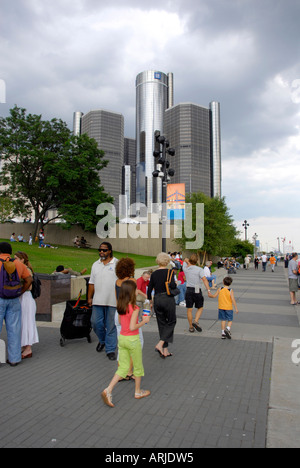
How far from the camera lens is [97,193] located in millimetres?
38375

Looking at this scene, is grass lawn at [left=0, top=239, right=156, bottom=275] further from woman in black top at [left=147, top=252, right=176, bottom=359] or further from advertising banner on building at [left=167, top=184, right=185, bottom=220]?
woman in black top at [left=147, top=252, right=176, bottom=359]

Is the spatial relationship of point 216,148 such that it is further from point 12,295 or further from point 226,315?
point 12,295

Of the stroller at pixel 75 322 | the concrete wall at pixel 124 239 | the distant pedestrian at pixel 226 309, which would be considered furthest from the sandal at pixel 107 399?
the concrete wall at pixel 124 239

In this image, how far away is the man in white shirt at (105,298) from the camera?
554 cm

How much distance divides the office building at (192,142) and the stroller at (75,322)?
15947cm

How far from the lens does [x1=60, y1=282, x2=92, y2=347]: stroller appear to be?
6.28 meters

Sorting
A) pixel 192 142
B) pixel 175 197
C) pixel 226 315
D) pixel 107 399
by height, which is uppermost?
pixel 192 142

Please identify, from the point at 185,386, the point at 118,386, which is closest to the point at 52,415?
the point at 118,386

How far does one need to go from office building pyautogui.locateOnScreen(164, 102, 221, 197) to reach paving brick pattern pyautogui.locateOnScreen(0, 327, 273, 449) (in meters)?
160

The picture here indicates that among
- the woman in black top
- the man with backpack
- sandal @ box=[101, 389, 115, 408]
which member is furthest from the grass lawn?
sandal @ box=[101, 389, 115, 408]

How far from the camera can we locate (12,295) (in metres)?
5.23

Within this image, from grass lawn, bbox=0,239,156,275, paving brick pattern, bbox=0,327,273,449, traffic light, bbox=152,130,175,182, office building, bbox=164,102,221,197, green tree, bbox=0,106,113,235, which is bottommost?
paving brick pattern, bbox=0,327,273,449

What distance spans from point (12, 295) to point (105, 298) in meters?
1.46

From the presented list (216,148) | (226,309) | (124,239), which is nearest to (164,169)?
(226,309)
